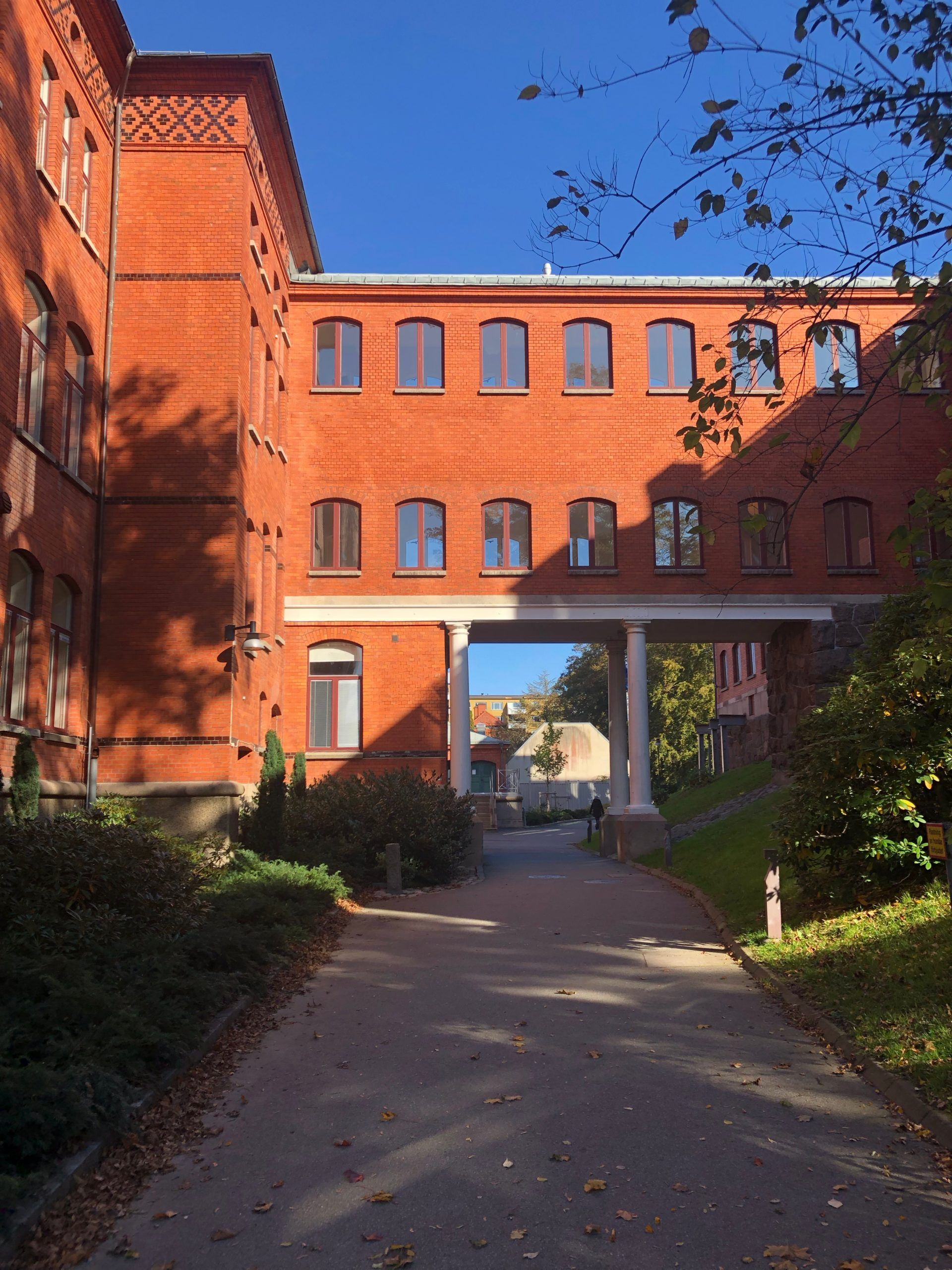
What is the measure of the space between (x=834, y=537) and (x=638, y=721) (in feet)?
21.0

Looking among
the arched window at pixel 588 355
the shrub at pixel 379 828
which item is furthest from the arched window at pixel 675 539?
the shrub at pixel 379 828

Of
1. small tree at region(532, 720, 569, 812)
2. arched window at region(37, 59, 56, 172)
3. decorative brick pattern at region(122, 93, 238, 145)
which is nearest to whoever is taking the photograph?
arched window at region(37, 59, 56, 172)

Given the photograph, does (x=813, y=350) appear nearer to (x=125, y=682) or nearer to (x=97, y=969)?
(x=125, y=682)

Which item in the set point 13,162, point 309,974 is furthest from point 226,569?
point 309,974

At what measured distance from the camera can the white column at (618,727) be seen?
96.2 feet

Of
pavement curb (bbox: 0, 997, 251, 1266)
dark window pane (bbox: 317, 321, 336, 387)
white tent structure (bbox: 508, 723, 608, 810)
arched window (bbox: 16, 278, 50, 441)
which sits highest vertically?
dark window pane (bbox: 317, 321, 336, 387)

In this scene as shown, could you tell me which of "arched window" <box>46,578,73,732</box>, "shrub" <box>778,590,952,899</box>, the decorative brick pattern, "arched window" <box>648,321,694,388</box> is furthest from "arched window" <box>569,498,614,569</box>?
"shrub" <box>778,590,952,899</box>

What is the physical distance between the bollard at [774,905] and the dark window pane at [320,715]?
1522 cm

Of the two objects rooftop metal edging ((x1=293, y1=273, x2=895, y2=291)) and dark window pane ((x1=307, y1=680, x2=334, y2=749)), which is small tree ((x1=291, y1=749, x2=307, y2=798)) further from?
rooftop metal edging ((x1=293, y1=273, x2=895, y2=291))

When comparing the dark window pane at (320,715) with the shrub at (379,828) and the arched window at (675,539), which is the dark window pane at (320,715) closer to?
the shrub at (379,828)

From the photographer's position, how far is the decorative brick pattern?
19875mm

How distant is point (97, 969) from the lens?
806cm

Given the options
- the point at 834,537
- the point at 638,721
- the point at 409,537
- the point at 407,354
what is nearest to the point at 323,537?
the point at 409,537

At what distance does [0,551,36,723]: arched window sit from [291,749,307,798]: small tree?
9.00 metres
